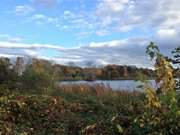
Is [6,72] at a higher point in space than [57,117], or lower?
higher

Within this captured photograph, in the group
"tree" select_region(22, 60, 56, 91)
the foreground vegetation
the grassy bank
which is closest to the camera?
the foreground vegetation

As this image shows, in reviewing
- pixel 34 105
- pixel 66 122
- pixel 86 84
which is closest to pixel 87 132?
pixel 66 122

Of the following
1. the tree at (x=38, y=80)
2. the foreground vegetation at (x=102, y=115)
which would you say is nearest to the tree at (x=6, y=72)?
the tree at (x=38, y=80)

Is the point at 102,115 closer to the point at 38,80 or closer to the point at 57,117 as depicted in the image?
the point at 57,117

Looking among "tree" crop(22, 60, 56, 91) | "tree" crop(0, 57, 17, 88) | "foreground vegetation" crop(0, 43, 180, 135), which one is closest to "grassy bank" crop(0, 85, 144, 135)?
"foreground vegetation" crop(0, 43, 180, 135)

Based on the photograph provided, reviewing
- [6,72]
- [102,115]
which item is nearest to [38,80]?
[6,72]

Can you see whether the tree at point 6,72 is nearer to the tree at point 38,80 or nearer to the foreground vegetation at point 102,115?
the tree at point 38,80

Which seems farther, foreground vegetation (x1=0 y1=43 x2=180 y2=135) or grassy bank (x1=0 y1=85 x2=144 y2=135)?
grassy bank (x1=0 y1=85 x2=144 y2=135)

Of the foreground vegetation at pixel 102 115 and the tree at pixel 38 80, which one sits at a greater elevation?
the tree at pixel 38 80

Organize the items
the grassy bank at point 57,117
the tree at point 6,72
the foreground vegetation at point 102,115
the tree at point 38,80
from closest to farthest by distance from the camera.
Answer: the foreground vegetation at point 102,115, the grassy bank at point 57,117, the tree at point 38,80, the tree at point 6,72

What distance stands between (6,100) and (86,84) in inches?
310

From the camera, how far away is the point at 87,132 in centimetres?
805

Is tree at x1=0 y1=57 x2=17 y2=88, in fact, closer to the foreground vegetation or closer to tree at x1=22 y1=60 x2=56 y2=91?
tree at x1=22 y1=60 x2=56 y2=91

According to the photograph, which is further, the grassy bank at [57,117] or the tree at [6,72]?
the tree at [6,72]
